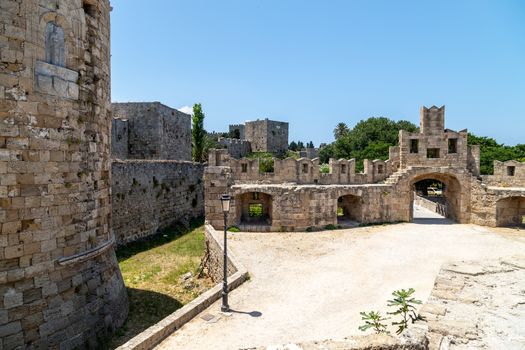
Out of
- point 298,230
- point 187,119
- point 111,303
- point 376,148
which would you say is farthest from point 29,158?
point 376,148

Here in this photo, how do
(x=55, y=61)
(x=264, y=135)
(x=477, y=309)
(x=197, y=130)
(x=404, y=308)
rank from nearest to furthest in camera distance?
(x=404, y=308) < (x=477, y=309) < (x=55, y=61) < (x=197, y=130) < (x=264, y=135)

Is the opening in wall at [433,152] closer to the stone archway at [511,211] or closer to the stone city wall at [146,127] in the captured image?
the stone archway at [511,211]

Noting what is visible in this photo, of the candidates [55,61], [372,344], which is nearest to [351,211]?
[372,344]

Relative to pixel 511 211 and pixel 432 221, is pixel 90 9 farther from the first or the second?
pixel 511 211

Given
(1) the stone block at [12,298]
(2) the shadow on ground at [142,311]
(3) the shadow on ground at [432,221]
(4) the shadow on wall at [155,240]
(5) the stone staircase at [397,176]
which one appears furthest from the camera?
(3) the shadow on ground at [432,221]

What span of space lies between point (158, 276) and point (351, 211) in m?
11.3

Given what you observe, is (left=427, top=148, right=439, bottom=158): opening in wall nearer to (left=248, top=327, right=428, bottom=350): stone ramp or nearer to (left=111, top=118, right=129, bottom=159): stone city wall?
(left=248, top=327, right=428, bottom=350): stone ramp

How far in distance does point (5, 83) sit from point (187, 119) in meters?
22.9

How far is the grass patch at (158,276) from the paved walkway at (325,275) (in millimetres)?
1921

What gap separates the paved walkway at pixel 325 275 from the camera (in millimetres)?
6773

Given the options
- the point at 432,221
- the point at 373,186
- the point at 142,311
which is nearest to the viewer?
the point at 142,311

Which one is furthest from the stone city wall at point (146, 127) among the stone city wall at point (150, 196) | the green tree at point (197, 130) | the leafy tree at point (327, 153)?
the leafy tree at point (327, 153)

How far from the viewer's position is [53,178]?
6.38 m

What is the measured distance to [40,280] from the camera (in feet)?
20.1
